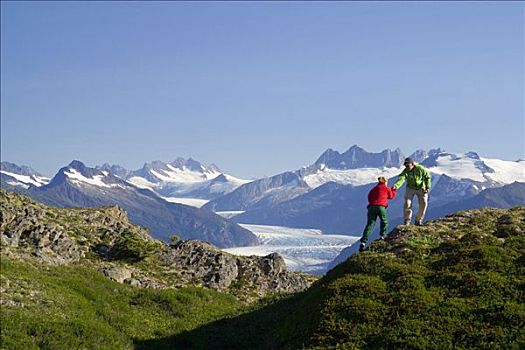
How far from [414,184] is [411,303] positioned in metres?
14.6

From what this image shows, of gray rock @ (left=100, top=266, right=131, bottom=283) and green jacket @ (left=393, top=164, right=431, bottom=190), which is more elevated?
green jacket @ (left=393, top=164, right=431, bottom=190)

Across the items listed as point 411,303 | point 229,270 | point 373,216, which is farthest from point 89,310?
point 229,270

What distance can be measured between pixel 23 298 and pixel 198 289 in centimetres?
1407

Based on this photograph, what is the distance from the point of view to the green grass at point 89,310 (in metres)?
25.0

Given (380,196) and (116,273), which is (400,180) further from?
(116,273)

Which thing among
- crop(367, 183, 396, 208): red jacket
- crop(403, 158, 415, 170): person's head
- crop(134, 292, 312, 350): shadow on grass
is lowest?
crop(134, 292, 312, 350): shadow on grass

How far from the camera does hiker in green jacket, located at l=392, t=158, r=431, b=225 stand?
35406 mm

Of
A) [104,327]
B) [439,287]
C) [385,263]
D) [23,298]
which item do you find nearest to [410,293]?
[439,287]

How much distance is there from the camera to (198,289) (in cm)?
3975

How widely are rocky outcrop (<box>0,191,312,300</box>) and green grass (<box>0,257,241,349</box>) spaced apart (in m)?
2.86

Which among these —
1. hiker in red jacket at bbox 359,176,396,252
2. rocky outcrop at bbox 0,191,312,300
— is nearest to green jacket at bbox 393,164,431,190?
hiker in red jacket at bbox 359,176,396,252

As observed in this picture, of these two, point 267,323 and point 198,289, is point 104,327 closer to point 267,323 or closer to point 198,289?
point 267,323

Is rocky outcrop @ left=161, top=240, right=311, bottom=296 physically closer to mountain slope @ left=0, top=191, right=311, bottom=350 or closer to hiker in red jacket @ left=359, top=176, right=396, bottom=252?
mountain slope @ left=0, top=191, right=311, bottom=350

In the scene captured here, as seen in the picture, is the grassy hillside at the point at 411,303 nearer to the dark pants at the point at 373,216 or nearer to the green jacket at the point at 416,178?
the dark pants at the point at 373,216
